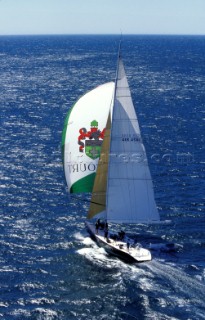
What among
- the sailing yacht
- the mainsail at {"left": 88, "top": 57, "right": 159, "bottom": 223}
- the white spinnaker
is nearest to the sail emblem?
the sailing yacht

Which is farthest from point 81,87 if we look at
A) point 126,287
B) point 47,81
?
point 126,287

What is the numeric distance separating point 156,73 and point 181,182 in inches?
4937

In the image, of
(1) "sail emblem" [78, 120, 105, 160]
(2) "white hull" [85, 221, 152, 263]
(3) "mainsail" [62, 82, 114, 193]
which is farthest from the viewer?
(1) "sail emblem" [78, 120, 105, 160]

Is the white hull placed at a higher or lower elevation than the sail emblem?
lower

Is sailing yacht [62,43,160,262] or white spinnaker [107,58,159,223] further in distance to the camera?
sailing yacht [62,43,160,262]

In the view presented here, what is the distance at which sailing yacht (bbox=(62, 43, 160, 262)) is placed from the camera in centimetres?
4442

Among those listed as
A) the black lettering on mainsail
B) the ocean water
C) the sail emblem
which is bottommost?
the ocean water

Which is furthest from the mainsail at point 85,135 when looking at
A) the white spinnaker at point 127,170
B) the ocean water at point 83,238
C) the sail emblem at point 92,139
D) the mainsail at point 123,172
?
the ocean water at point 83,238

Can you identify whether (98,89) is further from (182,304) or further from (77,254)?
(182,304)

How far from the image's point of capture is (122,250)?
1774 inches

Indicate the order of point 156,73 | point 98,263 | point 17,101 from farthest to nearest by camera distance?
point 156,73
point 17,101
point 98,263

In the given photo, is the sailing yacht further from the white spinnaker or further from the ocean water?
the ocean water

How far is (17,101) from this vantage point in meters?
124

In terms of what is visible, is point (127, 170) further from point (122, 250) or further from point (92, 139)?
point (122, 250)
